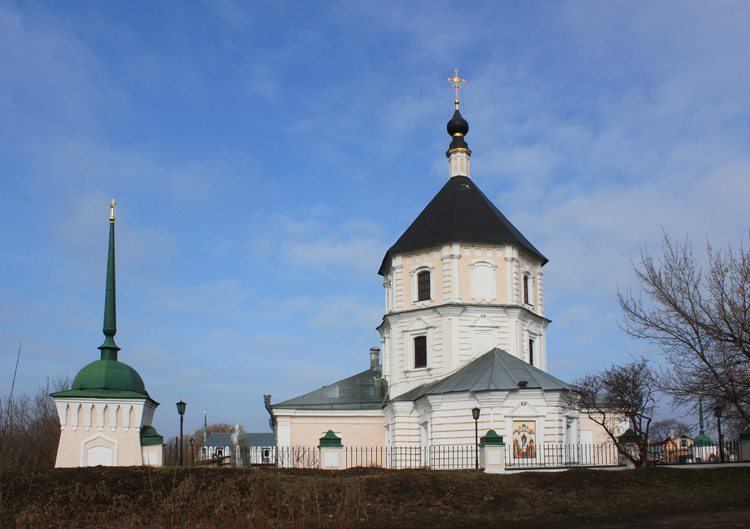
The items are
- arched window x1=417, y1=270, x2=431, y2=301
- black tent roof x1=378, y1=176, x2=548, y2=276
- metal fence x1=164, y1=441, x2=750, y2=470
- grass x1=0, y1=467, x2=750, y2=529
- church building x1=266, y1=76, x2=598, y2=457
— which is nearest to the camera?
grass x1=0, y1=467, x2=750, y2=529

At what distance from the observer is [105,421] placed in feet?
80.6

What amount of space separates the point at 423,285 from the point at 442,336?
2.58 m

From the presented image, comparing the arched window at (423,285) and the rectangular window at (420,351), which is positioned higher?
the arched window at (423,285)

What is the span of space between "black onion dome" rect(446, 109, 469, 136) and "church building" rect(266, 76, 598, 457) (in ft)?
12.8

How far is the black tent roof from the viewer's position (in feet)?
101

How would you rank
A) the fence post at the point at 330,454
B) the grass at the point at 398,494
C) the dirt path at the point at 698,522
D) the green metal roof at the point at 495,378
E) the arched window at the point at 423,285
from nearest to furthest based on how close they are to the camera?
the dirt path at the point at 698,522 → the grass at the point at 398,494 → the fence post at the point at 330,454 → the green metal roof at the point at 495,378 → the arched window at the point at 423,285

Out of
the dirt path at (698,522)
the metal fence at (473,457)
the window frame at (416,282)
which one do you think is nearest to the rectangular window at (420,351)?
the window frame at (416,282)

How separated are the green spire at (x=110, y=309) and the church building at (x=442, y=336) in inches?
309

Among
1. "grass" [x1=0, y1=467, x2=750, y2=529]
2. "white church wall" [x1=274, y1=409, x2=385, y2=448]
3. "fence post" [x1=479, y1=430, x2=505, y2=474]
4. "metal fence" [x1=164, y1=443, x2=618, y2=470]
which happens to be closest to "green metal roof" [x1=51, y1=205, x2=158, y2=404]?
"metal fence" [x1=164, y1=443, x2=618, y2=470]

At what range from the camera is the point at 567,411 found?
25.1 m

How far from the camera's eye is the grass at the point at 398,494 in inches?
513

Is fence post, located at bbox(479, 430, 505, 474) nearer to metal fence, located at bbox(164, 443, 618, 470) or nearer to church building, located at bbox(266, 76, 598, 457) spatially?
metal fence, located at bbox(164, 443, 618, 470)

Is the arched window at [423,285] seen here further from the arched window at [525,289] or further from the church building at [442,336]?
the arched window at [525,289]

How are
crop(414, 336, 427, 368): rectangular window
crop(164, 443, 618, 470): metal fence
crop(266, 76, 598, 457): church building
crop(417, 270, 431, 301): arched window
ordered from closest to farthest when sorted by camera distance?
1. crop(164, 443, 618, 470): metal fence
2. crop(266, 76, 598, 457): church building
3. crop(414, 336, 427, 368): rectangular window
4. crop(417, 270, 431, 301): arched window
